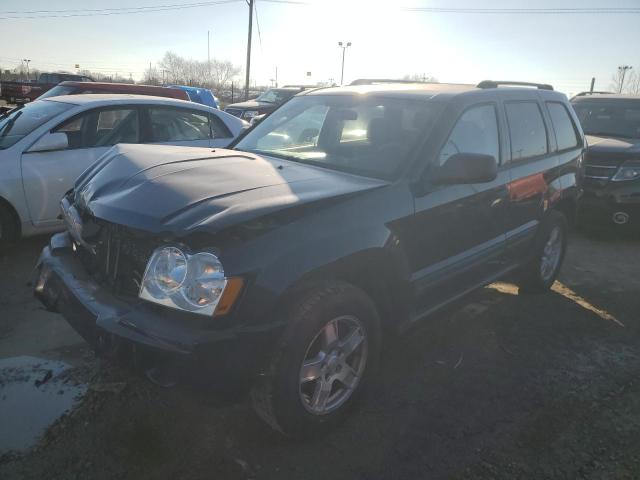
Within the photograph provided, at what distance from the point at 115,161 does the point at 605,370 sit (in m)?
3.52

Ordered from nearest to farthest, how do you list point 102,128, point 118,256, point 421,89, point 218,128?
point 118,256 < point 421,89 < point 102,128 < point 218,128

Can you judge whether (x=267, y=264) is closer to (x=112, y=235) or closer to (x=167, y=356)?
(x=167, y=356)

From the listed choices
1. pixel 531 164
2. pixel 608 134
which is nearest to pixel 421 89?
pixel 531 164

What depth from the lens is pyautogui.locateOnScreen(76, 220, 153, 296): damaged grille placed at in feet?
7.33

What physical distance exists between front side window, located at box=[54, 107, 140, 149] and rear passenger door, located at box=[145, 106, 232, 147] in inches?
7.1

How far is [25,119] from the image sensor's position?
525 cm

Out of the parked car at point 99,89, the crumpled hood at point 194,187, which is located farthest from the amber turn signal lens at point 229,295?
the parked car at point 99,89

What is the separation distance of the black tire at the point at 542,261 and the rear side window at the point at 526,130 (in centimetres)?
70

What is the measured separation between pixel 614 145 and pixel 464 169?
5.20 meters

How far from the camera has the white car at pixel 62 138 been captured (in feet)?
15.7

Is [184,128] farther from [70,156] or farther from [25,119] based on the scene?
[25,119]

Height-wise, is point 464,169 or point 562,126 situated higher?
point 562,126

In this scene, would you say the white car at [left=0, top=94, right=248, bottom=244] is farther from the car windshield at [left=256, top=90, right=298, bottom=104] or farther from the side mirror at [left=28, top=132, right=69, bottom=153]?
the car windshield at [left=256, top=90, right=298, bottom=104]

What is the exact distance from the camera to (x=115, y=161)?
2.93m
